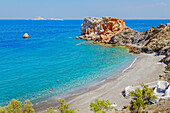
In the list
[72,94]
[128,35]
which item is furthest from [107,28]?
[72,94]

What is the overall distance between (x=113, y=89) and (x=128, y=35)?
1775 inches

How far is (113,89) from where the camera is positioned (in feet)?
86.3

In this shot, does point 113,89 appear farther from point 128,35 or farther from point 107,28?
point 107,28

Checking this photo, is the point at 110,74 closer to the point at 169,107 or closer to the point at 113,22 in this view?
the point at 169,107

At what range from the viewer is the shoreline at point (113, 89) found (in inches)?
868

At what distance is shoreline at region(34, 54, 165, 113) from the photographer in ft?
72.3

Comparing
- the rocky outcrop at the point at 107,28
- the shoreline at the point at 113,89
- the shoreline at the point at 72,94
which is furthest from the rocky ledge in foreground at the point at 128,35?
the shoreline at the point at 72,94

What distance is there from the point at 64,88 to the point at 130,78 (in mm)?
12640

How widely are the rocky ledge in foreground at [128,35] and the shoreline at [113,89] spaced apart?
14.1m

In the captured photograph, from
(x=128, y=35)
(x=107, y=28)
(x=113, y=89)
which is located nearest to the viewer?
(x=113, y=89)

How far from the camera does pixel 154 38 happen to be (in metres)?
54.1

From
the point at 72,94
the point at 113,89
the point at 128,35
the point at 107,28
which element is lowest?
the point at 72,94

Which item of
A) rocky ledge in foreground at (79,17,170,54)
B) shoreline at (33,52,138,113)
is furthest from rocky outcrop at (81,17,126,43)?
shoreline at (33,52,138,113)

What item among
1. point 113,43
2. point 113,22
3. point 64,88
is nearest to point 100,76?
point 64,88
